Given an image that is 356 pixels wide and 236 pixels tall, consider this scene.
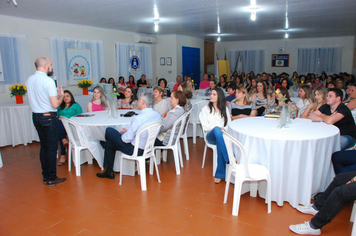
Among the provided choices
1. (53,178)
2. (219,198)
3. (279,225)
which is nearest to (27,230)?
(53,178)

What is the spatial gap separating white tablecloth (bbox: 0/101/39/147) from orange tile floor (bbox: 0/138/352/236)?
5.04 feet

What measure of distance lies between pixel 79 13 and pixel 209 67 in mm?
9058

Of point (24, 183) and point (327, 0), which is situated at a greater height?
point (327, 0)

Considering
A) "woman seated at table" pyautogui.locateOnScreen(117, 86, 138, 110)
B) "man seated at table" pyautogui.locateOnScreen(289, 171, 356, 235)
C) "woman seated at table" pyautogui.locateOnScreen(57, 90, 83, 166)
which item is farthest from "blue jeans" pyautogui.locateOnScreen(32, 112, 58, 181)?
"man seated at table" pyautogui.locateOnScreen(289, 171, 356, 235)

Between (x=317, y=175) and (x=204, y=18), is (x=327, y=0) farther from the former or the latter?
(x=317, y=175)

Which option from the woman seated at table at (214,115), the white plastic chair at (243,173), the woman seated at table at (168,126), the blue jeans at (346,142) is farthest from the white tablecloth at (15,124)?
the blue jeans at (346,142)

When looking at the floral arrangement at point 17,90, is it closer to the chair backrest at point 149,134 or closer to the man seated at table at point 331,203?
the chair backrest at point 149,134

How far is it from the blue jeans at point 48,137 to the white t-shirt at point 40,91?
96 millimetres

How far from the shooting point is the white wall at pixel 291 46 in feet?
40.0

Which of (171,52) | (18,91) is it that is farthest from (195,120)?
(171,52)

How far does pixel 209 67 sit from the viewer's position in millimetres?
14242

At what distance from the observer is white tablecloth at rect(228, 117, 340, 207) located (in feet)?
8.68

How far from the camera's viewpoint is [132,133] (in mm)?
3238

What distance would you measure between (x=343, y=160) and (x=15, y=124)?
17.7ft
